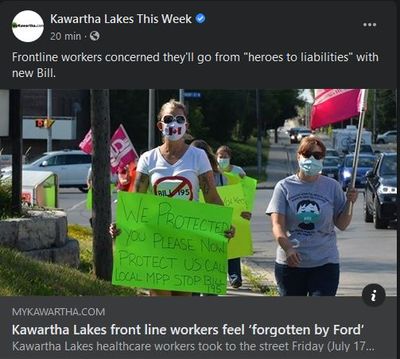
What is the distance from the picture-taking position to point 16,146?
9555 millimetres

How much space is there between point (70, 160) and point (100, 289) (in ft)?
93.2

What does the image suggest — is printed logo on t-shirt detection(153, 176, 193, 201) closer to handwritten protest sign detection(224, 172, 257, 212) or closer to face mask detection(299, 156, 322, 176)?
face mask detection(299, 156, 322, 176)

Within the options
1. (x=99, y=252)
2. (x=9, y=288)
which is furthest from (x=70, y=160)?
(x=9, y=288)

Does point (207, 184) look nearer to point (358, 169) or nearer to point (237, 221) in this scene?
point (237, 221)

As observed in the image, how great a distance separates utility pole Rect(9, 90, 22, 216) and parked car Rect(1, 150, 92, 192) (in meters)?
25.9

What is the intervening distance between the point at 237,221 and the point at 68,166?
2638 centimetres

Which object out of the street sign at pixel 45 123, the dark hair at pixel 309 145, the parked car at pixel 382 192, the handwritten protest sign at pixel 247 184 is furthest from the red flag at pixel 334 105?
the street sign at pixel 45 123

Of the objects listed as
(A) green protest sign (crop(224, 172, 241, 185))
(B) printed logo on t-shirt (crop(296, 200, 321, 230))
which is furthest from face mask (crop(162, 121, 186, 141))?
(A) green protest sign (crop(224, 172, 241, 185))

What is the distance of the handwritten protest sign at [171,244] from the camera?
553cm

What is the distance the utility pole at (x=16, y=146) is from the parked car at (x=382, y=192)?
9433mm

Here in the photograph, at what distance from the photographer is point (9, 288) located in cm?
672

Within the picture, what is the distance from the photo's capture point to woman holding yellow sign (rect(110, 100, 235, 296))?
5949mm

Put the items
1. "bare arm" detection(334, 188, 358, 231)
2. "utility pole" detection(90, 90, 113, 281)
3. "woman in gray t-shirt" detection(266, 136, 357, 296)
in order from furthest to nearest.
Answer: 1. "utility pole" detection(90, 90, 113, 281)
2. "woman in gray t-shirt" detection(266, 136, 357, 296)
3. "bare arm" detection(334, 188, 358, 231)

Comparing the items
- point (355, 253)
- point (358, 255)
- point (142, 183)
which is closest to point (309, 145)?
point (142, 183)
